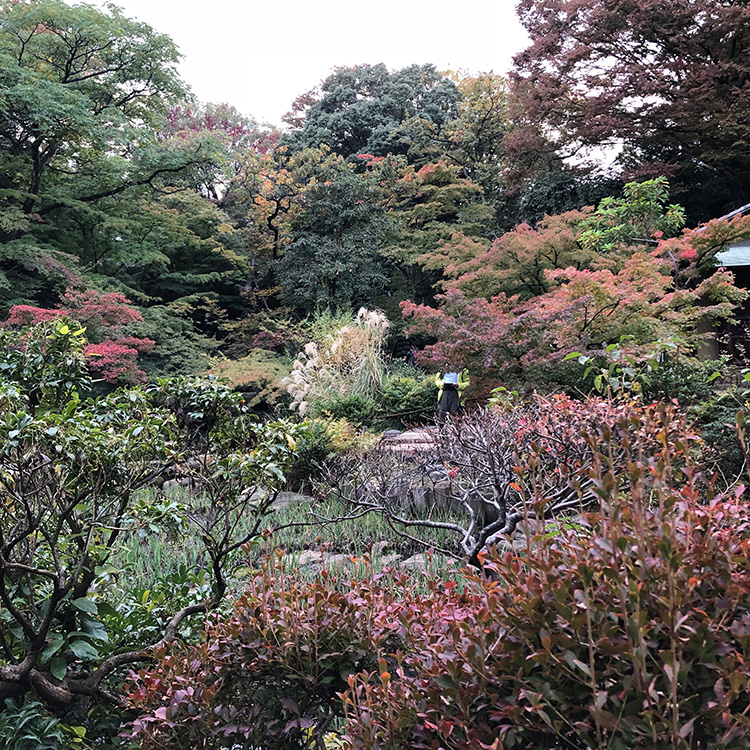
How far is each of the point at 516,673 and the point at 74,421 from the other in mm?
1349

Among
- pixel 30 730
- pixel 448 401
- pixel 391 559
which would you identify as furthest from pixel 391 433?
pixel 30 730

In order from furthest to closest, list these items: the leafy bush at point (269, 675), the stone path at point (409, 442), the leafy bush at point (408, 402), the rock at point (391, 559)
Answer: the leafy bush at point (408, 402)
the stone path at point (409, 442)
the rock at point (391, 559)
the leafy bush at point (269, 675)

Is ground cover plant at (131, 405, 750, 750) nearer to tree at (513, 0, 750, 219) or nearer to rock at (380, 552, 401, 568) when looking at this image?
rock at (380, 552, 401, 568)

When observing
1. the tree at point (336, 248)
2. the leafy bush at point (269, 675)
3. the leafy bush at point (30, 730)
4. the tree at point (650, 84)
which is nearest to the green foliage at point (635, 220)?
the tree at point (650, 84)

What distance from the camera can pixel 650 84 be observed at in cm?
916

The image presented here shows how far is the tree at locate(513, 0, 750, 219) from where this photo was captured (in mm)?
8875

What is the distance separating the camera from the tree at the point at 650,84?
8875 mm

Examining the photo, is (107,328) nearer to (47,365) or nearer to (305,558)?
(305,558)

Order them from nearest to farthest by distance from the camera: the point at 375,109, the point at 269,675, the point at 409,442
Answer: the point at 269,675 → the point at 409,442 → the point at 375,109

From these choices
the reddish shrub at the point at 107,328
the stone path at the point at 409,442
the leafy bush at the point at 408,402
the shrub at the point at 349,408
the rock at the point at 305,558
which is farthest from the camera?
the leafy bush at the point at 408,402

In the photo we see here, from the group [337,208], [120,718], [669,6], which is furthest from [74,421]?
[669,6]

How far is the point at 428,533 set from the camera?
12.1 ft

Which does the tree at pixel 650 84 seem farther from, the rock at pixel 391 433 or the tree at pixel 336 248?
the rock at pixel 391 433

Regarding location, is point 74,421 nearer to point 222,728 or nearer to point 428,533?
point 222,728
